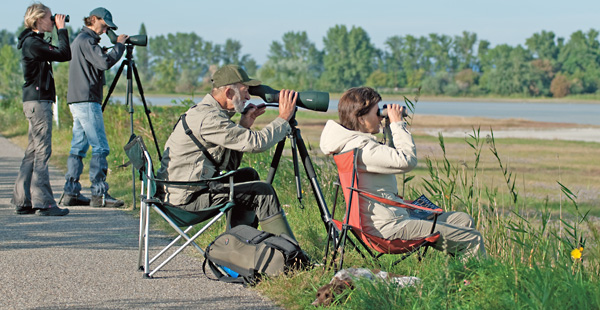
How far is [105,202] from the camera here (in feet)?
26.2

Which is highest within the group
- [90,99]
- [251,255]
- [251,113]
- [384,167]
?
[251,113]

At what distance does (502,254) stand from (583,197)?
856 cm

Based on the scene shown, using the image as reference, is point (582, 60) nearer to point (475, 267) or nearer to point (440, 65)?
point (440, 65)

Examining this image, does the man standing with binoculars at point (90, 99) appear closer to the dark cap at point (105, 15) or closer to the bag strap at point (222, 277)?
the dark cap at point (105, 15)

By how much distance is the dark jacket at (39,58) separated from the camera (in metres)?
7.09

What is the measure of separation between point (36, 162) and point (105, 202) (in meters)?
0.93

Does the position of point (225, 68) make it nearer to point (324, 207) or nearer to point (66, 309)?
point (324, 207)

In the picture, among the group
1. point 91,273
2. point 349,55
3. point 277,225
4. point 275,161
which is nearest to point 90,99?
point 91,273

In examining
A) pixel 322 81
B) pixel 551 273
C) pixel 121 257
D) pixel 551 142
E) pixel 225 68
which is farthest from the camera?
pixel 322 81

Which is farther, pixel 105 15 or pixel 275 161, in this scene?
pixel 105 15

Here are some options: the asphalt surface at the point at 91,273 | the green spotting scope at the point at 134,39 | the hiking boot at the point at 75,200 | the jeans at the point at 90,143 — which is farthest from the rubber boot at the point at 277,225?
the hiking boot at the point at 75,200

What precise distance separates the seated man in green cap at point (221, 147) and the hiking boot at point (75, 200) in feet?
10.4

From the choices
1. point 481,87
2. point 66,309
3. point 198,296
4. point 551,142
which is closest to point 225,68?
point 198,296

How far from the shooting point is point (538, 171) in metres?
17.3
